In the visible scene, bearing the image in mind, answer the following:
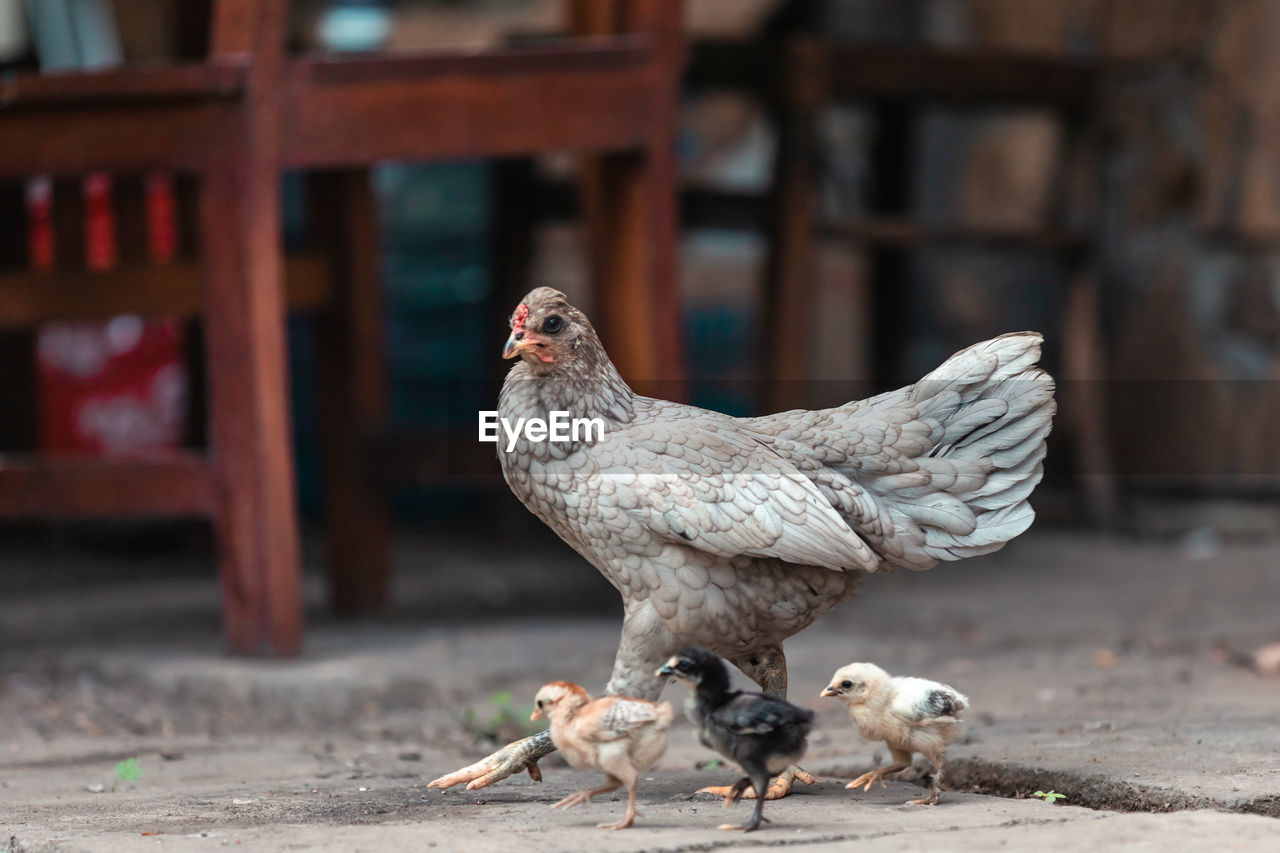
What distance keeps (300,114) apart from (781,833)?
3.68 metres

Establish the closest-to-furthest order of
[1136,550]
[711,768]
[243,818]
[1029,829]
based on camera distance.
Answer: [1029,829] → [243,818] → [711,768] → [1136,550]

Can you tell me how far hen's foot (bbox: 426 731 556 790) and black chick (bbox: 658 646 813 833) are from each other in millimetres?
568

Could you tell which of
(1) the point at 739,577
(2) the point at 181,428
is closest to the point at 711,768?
(1) the point at 739,577

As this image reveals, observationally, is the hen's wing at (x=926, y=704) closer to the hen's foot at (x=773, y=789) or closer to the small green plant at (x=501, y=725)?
the hen's foot at (x=773, y=789)

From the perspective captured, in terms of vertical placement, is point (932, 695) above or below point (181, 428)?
above

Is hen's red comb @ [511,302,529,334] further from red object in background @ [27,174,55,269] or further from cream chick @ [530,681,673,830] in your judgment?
red object in background @ [27,174,55,269]

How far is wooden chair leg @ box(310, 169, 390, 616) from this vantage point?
7117 mm

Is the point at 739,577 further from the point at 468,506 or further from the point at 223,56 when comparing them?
the point at 468,506

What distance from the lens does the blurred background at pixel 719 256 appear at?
21.5 ft

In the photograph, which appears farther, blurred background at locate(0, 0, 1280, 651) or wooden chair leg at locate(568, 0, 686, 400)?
blurred background at locate(0, 0, 1280, 651)

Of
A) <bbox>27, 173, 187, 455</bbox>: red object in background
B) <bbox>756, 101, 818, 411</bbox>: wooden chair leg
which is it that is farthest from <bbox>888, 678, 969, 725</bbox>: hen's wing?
<bbox>27, 173, 187, 455</bbox>: red object in background

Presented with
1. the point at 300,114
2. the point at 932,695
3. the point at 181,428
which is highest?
the point at 300,114

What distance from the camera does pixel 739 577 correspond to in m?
3.77

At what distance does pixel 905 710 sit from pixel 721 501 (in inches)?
25.1
